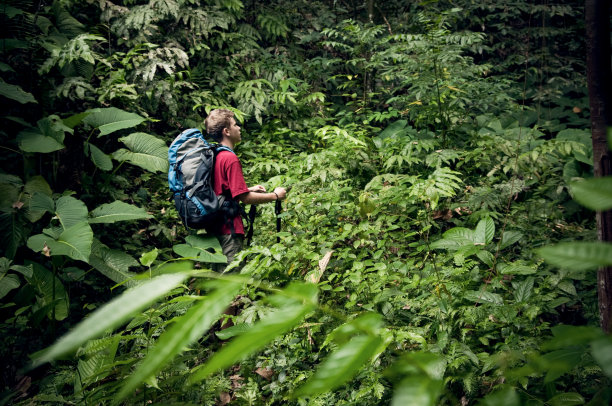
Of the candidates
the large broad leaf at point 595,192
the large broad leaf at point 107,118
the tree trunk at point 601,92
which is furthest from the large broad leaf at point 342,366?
the large broad leaf at point 107,118

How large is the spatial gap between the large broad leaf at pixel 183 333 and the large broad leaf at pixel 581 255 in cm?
35

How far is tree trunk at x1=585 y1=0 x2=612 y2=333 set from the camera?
5.17 ft

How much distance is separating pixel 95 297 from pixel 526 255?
13.5 ft

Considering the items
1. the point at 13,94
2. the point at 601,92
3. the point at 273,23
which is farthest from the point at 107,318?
the point at 273,23

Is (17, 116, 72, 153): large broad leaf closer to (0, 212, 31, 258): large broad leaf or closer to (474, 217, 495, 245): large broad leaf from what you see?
(0, 212, 31, 258): large broad leaf

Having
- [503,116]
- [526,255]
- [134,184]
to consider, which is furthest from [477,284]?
[134,184]

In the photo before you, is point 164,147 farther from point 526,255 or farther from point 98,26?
point 526,255

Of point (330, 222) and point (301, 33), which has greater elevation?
point (301, 33)

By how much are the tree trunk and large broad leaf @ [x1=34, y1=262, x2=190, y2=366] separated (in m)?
1.93

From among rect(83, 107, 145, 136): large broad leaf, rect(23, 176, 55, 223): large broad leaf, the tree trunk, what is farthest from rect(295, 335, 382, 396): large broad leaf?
rect(83, 107, 145, 136): large broad leaf

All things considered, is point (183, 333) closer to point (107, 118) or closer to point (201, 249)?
point (201, 249)

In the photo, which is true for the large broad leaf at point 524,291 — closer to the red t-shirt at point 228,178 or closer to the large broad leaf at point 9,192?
the red t-shirt at point 228,178

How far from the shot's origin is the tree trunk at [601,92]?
158 cm

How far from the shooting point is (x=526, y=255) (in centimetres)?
287
